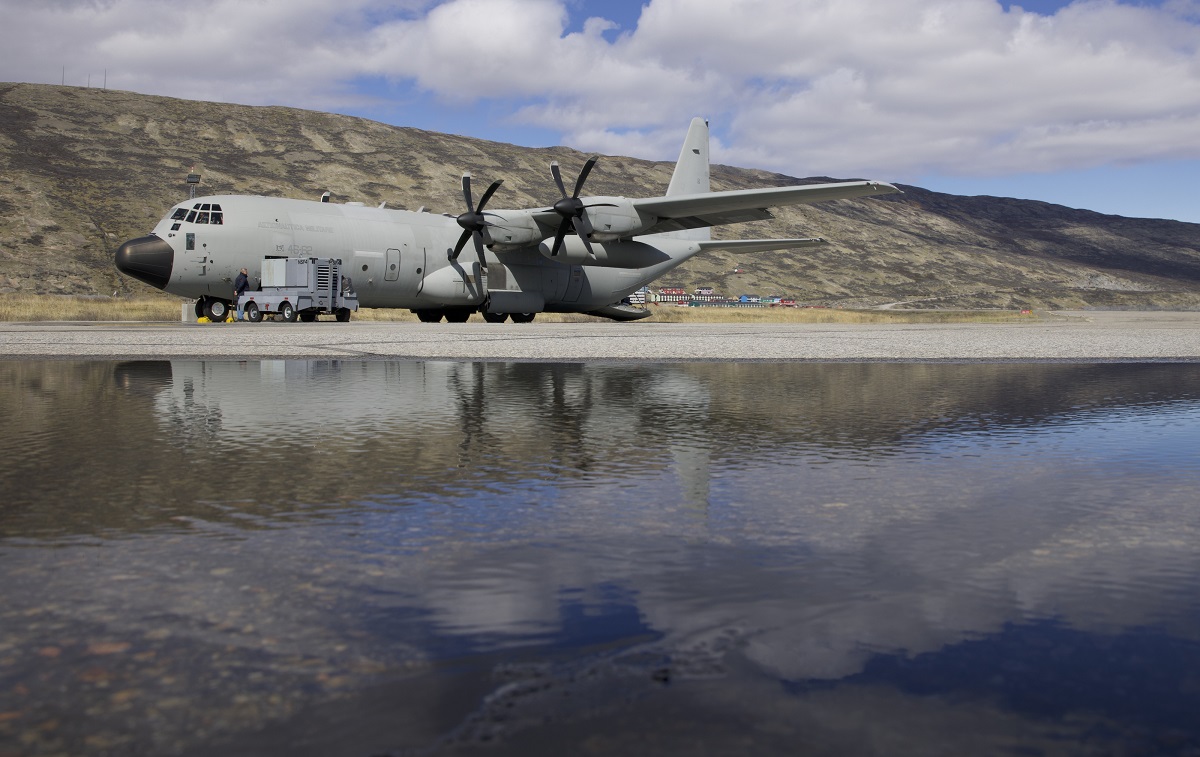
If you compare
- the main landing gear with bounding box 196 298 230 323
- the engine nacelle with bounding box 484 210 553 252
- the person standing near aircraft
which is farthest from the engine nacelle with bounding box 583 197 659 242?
the main landing gear with bounding box 196 298 230 323

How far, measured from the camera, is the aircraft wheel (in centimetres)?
3244

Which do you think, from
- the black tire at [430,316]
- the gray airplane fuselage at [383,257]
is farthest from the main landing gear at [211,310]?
the black tire at [430,316]

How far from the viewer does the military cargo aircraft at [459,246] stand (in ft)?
98.9

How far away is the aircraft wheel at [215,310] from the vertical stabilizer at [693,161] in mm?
18496

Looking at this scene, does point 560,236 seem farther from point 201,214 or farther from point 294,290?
point 201,214

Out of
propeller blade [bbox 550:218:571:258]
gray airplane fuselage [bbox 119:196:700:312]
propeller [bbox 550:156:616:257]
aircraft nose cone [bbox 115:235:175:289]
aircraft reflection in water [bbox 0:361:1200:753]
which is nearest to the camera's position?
aircraft reflection in water [bbox 0:361:1200:753]

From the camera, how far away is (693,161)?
141 ft

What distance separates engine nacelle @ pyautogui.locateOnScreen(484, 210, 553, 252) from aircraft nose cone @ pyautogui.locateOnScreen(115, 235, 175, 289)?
10.1m

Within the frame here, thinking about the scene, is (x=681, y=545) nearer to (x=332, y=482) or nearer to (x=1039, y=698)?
(x=1039, y=698)

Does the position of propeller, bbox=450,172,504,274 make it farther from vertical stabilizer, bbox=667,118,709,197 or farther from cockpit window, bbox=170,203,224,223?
vertical stabilizer, bbox=667,118,709,197

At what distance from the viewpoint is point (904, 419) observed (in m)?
9.46

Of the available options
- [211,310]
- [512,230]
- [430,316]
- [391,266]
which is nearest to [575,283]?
[512,230]

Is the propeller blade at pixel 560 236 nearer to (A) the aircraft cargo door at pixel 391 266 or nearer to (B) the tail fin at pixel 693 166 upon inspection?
(A) the aircraft cargo door at pixel 391 266

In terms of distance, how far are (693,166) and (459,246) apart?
12624 mm
